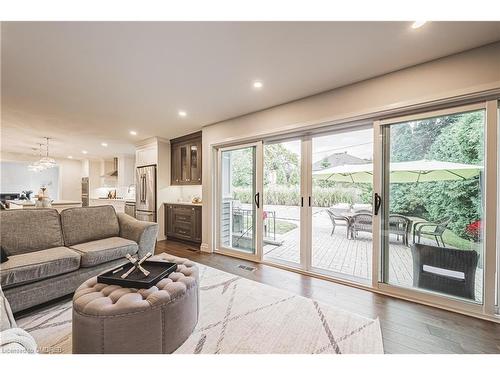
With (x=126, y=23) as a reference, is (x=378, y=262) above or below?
below

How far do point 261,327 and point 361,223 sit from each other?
81.0 inches

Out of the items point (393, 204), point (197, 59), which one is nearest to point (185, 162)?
point (197, 59)

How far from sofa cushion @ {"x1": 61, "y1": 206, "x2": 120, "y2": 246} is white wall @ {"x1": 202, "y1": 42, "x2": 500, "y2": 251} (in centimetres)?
228

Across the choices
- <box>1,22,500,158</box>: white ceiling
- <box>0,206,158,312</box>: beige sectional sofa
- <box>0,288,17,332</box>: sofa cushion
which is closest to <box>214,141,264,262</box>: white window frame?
<box>1,22,500,158</box>: white ceiling

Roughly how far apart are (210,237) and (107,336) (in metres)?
2.83

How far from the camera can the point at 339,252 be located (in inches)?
129

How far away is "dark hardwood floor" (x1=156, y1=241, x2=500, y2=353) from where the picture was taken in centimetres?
154

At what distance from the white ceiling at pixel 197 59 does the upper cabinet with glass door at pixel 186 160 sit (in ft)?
4.23

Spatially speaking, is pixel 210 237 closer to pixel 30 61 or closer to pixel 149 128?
pixel 149 128

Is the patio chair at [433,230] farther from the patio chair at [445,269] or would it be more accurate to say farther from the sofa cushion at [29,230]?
the sofa cushion at [29,230]

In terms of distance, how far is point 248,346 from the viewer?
4.90 ft

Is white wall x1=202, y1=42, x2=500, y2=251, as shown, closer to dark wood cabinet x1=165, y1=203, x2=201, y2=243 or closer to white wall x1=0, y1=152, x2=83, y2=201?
dark wood cabinet x1=165, y1=203, x2=201, y2=243
